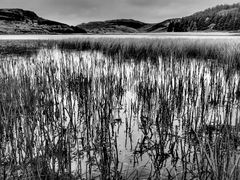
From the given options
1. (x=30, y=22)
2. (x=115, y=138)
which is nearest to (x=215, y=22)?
(x=115, y=138)

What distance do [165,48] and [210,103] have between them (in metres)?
8.43

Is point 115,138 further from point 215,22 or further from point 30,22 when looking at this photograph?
point 30,22

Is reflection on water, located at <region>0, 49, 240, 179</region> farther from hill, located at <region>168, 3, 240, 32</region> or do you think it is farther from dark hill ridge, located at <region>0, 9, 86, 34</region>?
dark hill ridge, located at <region>0, 9, 86, 34</region>

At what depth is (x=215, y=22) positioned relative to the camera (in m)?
43.2

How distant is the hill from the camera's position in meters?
37.7

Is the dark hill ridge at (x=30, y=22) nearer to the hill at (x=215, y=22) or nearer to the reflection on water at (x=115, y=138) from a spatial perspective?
the hill at (x=215, y=22)

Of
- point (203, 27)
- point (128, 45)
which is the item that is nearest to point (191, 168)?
point (128, 45)

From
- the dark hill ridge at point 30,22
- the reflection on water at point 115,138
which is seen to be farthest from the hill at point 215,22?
the dark hill ridge at point 30,22

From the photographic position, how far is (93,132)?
3.35m

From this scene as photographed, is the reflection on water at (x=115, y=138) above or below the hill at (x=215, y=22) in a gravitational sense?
below

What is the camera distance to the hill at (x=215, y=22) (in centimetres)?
3767

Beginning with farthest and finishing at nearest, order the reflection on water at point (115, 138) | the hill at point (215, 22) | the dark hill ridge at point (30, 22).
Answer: the dark hill ridge at point (30, 22), the hill at point (215, 22), the reflection on water at point (115, 138)

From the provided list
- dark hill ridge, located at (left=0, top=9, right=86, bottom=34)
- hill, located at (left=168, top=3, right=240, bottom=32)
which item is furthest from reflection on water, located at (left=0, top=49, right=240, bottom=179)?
dark hill ridge, located at (left=0, top=9, right=86, bottom=34)

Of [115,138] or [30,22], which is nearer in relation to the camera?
[115,138]
